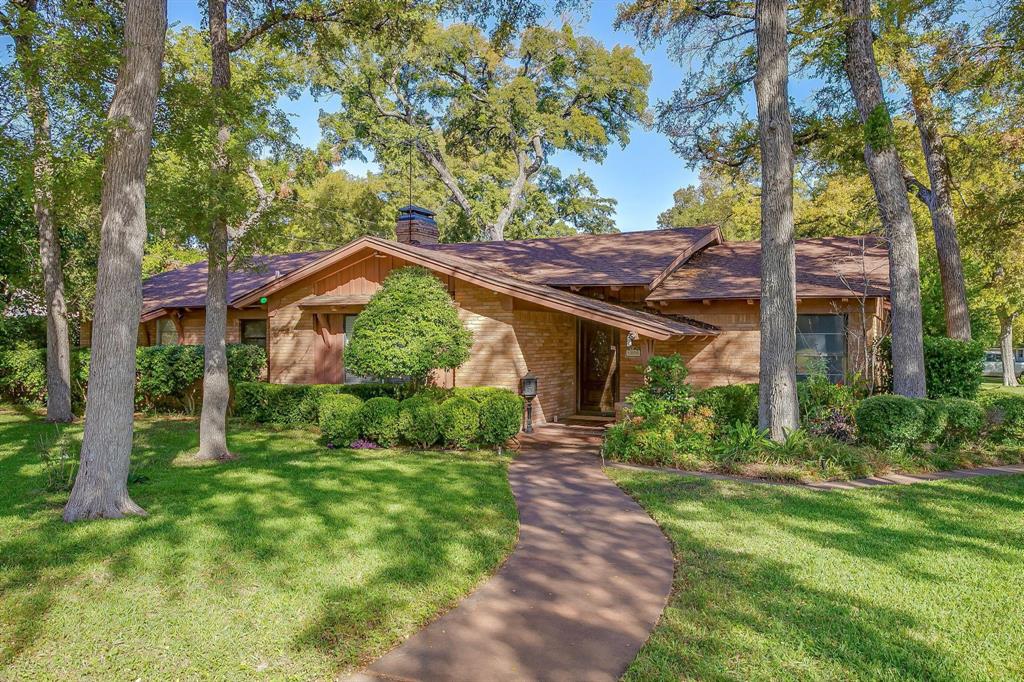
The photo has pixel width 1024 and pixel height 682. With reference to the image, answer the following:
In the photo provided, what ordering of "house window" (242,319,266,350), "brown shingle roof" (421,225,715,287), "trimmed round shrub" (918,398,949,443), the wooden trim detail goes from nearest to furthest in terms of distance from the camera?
"trimmed round shrub" (918,398,949,443) < the wooden trim detail < "brown shingle roof" (421,225,715,287) < "house window" (242,319,266,350)

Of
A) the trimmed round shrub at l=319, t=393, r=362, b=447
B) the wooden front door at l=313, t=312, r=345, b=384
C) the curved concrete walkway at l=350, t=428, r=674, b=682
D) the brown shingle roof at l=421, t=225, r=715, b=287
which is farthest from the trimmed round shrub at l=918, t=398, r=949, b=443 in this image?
the wooden front door at l=313, t=312, r=345, b=384

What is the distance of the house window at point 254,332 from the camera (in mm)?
16266

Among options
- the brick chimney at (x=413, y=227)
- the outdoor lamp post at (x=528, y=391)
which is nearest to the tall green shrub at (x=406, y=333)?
the outdoor lamp post at (x=528, y=391)

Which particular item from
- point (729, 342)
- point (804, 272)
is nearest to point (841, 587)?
point (729, 342)

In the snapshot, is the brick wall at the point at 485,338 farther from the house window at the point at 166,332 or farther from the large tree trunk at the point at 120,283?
the large tree trunk at the point at 120,283

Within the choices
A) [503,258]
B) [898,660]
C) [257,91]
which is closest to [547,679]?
[898,660]

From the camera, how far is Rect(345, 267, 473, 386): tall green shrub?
1076cm

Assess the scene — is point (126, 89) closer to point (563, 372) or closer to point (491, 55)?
point (563, 372)

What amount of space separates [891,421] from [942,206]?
28.2 ft

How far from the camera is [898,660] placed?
11.7 ft

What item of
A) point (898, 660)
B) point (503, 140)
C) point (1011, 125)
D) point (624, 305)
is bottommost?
point (898, 660)

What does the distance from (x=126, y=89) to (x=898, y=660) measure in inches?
318

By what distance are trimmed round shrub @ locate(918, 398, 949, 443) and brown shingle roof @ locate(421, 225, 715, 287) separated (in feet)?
18.2

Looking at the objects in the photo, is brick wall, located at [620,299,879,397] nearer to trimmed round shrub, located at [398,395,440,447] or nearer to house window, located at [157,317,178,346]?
trimmed round shrub, located at [398,395,440,447]
